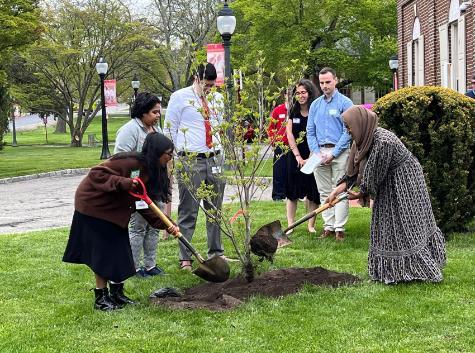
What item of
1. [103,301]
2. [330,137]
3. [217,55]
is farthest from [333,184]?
[217,55]

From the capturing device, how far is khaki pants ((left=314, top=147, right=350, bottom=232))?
8359 mm

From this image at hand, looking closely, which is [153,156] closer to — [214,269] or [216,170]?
[214,269]

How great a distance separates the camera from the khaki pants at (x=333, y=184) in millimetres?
8359

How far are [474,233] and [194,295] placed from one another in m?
3.94

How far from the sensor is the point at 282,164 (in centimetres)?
935

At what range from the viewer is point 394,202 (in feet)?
20.1

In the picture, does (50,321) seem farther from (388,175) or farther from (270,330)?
(388,175)

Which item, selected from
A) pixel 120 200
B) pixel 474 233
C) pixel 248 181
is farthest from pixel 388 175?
pixel 474 233

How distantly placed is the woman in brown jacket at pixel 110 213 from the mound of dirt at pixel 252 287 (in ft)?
1.53

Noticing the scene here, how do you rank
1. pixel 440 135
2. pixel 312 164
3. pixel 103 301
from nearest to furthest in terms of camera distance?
pixel 103 301
pixel 312 164
pixel 440 135

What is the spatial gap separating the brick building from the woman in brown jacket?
37.1 ft

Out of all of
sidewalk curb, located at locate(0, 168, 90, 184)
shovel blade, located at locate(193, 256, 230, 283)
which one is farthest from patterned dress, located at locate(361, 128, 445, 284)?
sidewalk curb, located at locate(0, 168, 90, 184)

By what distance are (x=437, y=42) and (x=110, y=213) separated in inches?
591

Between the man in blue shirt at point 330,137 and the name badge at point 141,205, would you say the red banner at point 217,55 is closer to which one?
the man in blue shirt at point 330,137
